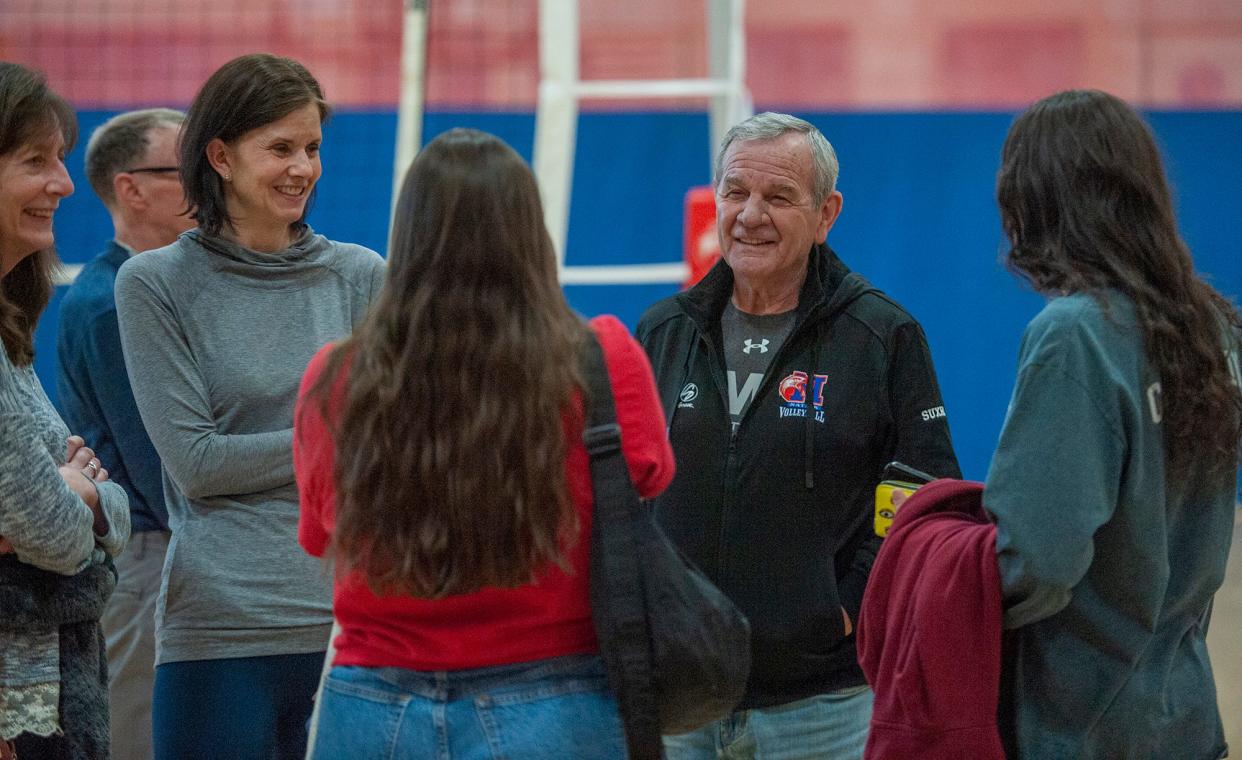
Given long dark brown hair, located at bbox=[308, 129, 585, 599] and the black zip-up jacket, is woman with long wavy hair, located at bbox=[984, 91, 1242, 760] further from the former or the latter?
long dark brown hair, located at bbox=[308, 129, 585, 599]

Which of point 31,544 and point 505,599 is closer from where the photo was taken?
point 505,599

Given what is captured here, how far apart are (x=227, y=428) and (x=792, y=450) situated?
0.99 m

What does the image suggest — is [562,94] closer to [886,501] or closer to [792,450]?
[792,450]

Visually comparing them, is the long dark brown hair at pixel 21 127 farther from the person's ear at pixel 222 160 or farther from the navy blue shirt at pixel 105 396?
the navy blue shirt at pixel 105 396

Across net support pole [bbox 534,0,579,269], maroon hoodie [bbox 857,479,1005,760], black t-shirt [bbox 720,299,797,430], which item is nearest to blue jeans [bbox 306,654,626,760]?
maroon hoodie [bbox 857,479,1005,760]

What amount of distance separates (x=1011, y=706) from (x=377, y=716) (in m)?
0.91

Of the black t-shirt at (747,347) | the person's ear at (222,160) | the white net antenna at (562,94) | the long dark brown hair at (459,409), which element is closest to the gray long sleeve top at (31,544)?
the person's ear at (222,160)

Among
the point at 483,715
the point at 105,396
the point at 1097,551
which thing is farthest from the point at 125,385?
the point at 1097,551

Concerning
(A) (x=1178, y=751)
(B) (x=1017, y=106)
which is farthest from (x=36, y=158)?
(B) (x=1017, y=106)

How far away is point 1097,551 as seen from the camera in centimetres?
187

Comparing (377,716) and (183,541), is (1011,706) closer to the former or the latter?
(377,716)

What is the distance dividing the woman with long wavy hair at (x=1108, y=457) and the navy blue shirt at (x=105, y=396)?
73.6 inches

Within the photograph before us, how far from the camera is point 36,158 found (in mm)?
2254

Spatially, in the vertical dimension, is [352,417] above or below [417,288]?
below
